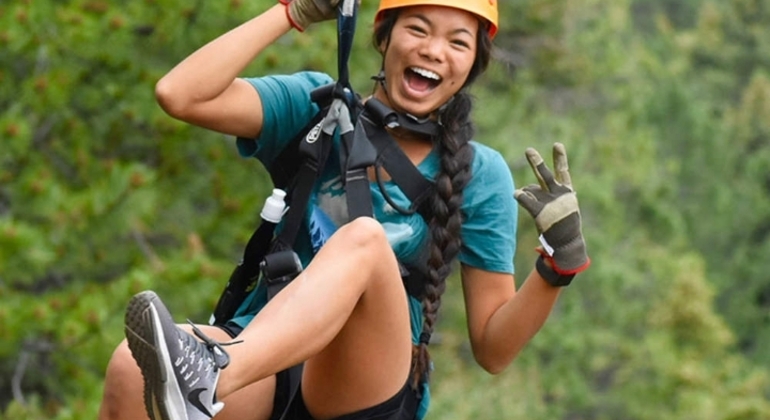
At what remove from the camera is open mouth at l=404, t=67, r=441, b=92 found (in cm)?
369

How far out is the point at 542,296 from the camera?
366 centimetres

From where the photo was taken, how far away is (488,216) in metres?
3.74

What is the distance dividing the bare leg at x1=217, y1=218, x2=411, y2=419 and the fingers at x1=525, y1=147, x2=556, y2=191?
457 millimetres

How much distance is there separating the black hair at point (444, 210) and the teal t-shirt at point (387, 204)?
0.10 feet

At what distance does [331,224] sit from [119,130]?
4970 millimetres

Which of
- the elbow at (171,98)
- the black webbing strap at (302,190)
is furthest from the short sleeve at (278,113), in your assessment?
the elbow at (171,98)

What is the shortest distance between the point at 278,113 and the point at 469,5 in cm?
58

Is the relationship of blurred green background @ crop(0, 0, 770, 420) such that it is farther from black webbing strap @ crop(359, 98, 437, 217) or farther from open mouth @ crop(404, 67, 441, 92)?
black webbing strap @ crop(359, 98, 437, 217)

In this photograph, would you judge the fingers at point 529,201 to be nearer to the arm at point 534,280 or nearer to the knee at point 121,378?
the arm at point 534,280

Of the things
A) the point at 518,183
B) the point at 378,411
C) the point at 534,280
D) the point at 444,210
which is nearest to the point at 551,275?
the point at 534,280

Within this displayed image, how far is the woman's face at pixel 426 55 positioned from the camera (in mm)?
3654

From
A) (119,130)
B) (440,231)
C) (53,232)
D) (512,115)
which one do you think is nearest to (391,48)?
(440,231)

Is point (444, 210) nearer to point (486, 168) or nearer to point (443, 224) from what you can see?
point (443, 224)

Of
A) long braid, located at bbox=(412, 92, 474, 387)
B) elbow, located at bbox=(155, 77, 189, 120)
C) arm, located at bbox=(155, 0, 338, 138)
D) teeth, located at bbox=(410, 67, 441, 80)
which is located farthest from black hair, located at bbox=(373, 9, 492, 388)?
elbow, located at bbox=(155, 77, 189, 120)
